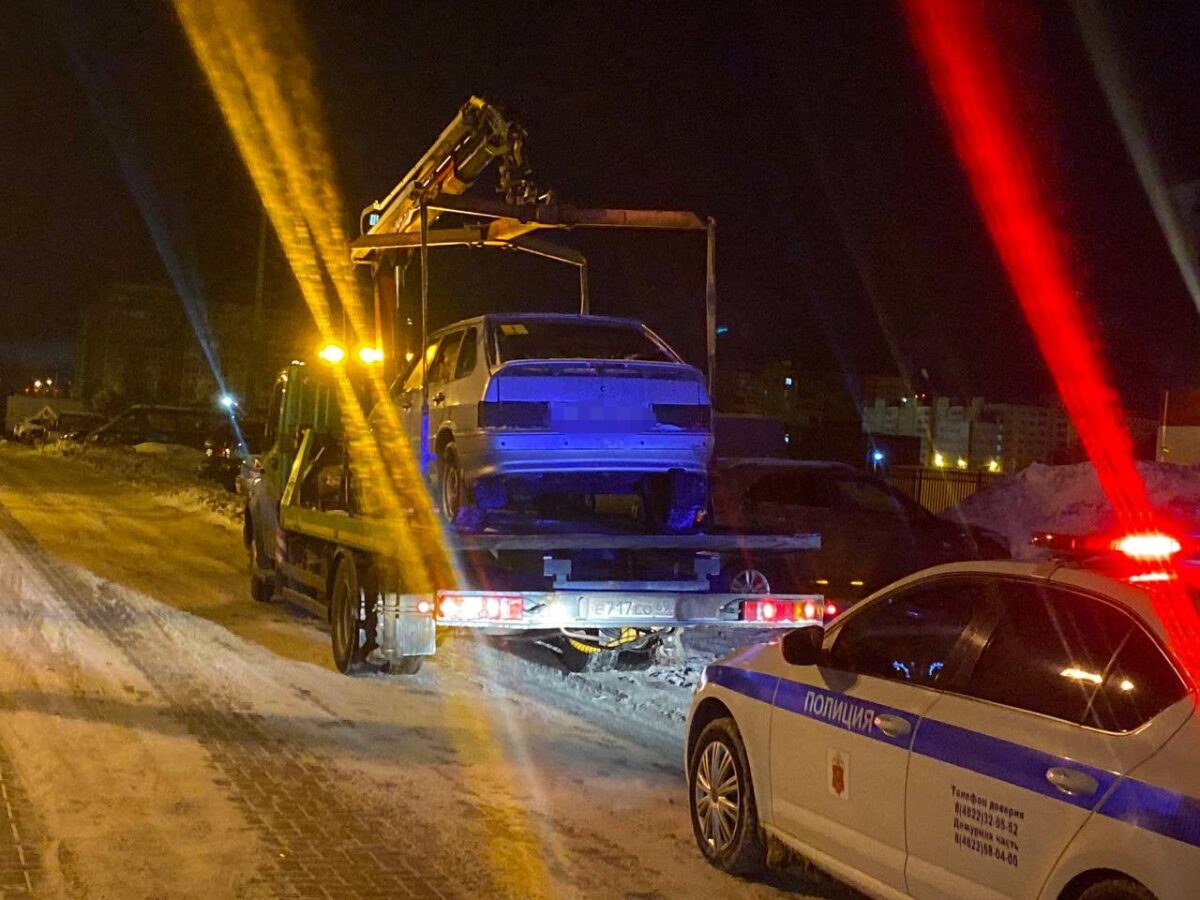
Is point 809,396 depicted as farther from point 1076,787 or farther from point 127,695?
point 1076,787

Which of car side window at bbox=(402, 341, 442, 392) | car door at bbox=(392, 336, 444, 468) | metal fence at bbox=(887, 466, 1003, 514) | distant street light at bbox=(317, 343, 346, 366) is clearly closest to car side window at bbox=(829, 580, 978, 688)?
car door at bbox=(392, 336, 444, 468)

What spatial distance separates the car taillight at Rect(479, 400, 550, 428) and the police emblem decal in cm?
456

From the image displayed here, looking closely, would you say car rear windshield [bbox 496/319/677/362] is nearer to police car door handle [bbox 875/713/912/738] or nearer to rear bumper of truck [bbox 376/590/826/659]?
rear bumper of truck [bbox 376/590/826/659]

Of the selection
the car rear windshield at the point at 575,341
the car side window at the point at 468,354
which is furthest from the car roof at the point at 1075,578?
the car side window at the point at 468,354

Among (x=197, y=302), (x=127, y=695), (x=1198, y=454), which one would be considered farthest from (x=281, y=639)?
(x=197, y=302)

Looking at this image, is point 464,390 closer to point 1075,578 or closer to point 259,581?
point 259,581

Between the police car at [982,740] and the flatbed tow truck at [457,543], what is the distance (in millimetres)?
2959

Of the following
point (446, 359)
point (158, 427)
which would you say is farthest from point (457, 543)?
point (158, 427)

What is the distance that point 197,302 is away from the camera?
61719mm

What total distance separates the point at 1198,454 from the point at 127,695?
2307 centimetres

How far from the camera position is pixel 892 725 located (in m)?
4.66

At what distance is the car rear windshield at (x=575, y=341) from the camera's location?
32.4 feet

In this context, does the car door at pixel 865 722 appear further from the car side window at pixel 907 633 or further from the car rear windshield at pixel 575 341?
the car rear windshield at pixel 575 341

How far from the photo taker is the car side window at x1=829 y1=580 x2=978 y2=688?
4.98m
